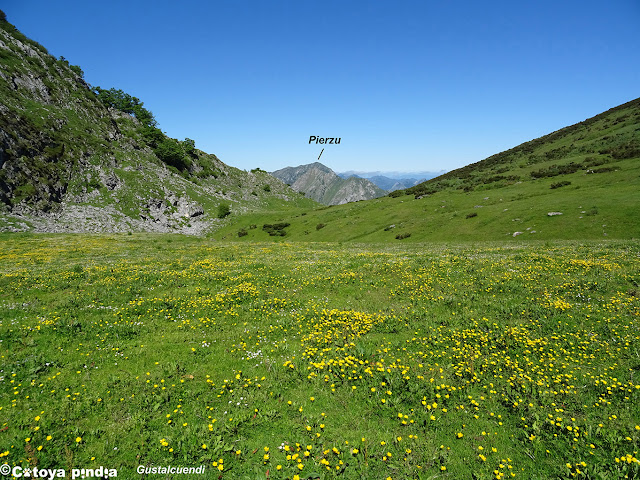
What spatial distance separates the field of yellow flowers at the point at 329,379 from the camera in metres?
6.77

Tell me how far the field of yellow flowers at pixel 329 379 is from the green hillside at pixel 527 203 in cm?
3718

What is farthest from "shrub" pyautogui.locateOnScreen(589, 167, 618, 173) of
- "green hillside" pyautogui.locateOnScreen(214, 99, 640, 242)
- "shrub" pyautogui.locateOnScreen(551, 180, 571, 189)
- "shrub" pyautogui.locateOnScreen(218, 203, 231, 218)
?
"shrub" pyautogui.locateOnScreen(218, 203, 231, 218)

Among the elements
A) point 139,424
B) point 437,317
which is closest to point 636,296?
point 437,317

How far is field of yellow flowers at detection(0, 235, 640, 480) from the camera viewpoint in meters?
6.77

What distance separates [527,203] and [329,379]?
67.1 metres

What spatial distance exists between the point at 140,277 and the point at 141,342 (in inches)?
400

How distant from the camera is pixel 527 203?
196 ft

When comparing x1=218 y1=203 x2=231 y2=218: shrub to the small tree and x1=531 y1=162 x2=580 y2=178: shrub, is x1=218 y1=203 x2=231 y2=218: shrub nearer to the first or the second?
the small tree

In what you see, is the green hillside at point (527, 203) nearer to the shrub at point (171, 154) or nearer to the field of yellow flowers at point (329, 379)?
the field of yellow flowers at point (329, 379)

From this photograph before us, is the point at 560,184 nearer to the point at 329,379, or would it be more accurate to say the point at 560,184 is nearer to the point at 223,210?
the point at 329,379

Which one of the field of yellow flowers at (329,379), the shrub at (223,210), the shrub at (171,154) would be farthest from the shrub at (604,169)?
the shrub at (171,154)

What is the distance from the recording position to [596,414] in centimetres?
788

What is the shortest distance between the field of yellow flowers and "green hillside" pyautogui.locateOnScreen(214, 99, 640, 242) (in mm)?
37176

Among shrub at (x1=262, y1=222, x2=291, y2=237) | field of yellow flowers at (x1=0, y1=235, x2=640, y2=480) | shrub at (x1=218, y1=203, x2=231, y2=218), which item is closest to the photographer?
field of yellow flowers at (x1=0, y1=235, x2=640, y2=480)
